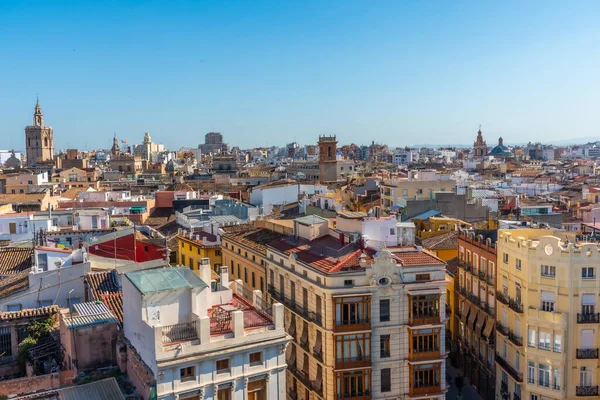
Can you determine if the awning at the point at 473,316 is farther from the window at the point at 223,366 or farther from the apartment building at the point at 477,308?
the window at the point at 223,366

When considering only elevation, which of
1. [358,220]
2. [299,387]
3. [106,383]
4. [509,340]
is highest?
[358,220]

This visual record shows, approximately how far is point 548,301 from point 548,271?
1.37m

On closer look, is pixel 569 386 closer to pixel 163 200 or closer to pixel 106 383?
pixel 106 383

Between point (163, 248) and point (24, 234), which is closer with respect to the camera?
point (163, 248)

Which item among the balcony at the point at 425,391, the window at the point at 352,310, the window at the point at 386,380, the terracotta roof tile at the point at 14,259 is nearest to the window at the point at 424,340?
the window at the point at 386,380

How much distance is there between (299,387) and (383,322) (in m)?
6.08

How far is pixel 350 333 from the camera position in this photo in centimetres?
2802

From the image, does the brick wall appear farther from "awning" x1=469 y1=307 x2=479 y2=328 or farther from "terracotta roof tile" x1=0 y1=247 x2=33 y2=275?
"awning" x1=469 y1=307 x2=479 y2=328

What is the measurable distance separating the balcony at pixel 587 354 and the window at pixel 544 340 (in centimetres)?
135

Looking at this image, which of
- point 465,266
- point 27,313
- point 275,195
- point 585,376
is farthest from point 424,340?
point 275,195

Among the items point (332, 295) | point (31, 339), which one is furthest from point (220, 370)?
point (332, 295)

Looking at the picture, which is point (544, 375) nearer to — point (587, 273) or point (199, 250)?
point (587, 273)

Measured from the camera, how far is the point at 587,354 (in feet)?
97.0

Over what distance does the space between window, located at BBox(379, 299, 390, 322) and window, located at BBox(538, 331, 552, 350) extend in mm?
7517
